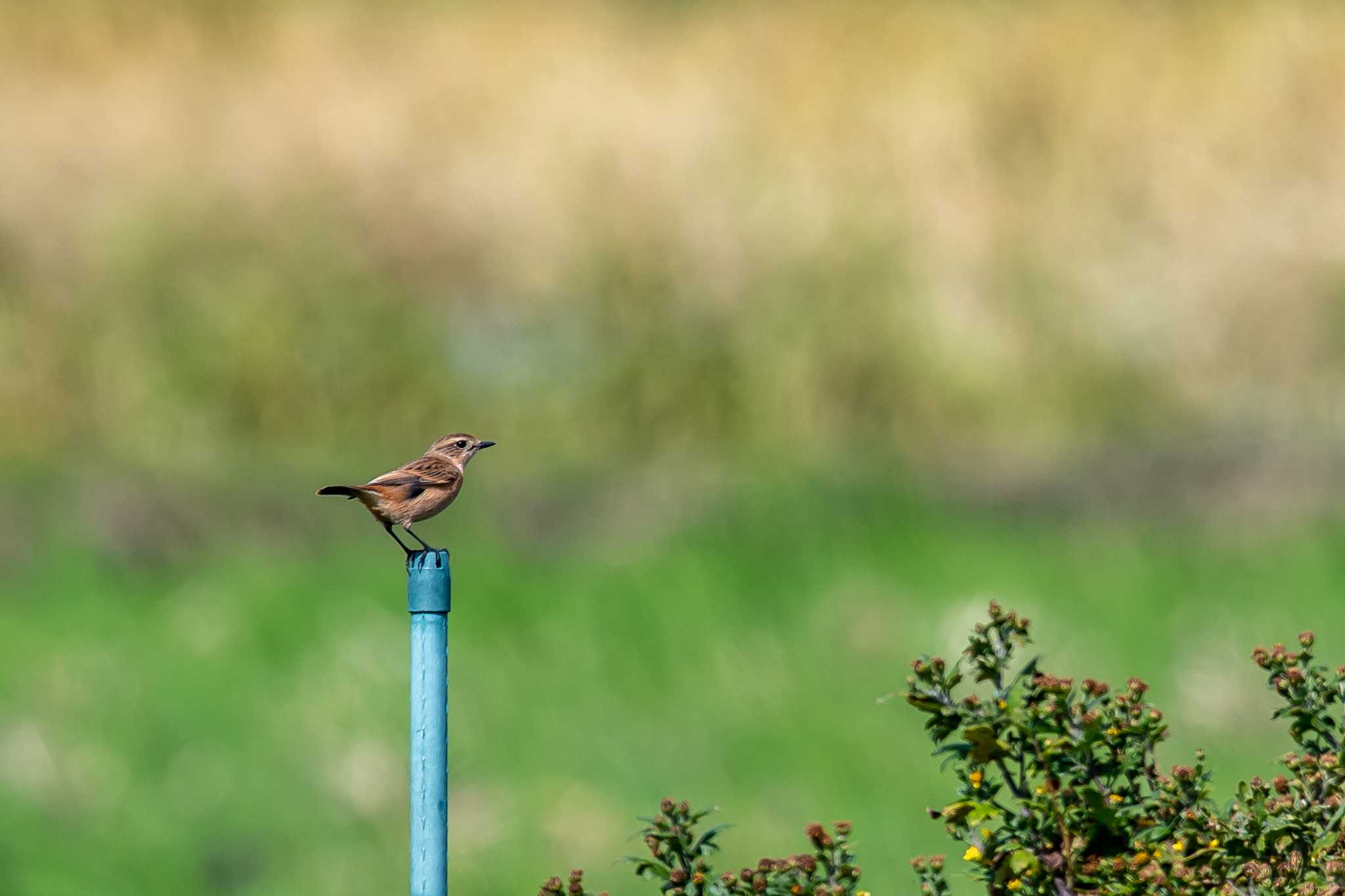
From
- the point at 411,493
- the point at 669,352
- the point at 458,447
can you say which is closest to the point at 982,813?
the point at 411,493

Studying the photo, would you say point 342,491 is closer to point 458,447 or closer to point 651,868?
point 458,447

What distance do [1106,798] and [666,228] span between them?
428 inches

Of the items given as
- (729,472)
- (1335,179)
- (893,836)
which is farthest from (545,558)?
(1335,179)

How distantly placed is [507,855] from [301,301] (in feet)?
21.1

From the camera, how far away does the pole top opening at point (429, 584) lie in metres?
3.90

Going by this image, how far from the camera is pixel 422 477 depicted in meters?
4.82

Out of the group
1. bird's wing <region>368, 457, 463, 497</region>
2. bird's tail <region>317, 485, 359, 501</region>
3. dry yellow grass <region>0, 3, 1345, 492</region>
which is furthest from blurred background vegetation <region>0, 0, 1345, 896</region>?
bird's tail <region>317, 485, 359, 501</region>

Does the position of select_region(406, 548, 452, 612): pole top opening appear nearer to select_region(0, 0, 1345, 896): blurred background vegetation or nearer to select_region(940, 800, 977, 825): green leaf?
select_region(940, 800, 977, 825): green leaf

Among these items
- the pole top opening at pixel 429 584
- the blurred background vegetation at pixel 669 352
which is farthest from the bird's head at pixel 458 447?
the blurred background vegetation at pixel 669 352

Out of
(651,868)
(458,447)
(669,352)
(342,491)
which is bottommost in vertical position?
(651,868)

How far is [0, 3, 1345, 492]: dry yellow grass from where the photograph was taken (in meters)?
13.9

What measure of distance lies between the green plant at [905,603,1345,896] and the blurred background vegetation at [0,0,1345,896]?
6202mm

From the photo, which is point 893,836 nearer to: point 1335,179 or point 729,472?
point 729,472

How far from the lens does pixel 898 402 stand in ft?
46.9
